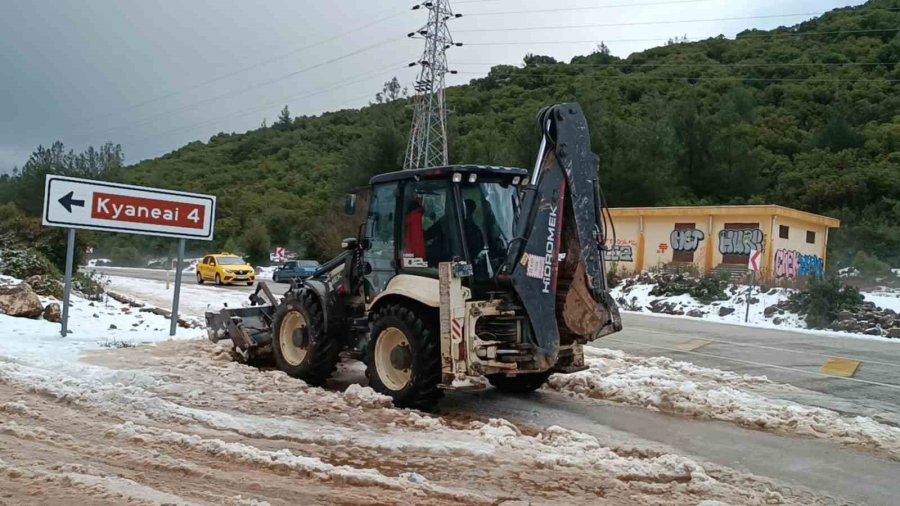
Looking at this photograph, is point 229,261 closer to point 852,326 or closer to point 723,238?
point 723,238

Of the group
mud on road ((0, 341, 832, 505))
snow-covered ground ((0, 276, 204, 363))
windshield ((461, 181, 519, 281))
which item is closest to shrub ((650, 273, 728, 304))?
snow-covered ground ((0, 276, 204, 363))

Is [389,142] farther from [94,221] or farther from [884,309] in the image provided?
[94,221]

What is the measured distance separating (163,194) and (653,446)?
8.90 meters

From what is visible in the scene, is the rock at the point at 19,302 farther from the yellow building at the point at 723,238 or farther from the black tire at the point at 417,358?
the yellow building at the point at 723,238

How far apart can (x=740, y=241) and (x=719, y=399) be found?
89.3 feet

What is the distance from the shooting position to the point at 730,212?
112ft

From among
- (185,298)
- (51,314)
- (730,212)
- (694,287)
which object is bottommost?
(185,298)

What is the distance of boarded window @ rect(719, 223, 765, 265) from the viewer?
110ft

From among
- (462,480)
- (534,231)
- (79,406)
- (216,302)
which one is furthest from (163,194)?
(216,302)

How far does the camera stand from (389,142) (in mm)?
49250

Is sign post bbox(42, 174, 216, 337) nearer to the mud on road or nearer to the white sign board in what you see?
the white sign board

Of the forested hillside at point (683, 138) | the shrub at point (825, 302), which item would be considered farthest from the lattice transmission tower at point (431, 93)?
the shrub at point (825, 302)

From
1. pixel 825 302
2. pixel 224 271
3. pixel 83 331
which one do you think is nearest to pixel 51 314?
pixel 83 331

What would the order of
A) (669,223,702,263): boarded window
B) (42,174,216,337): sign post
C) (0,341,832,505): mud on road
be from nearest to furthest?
(0,341,832,505): mud on road, (42,174,216,337): sign post, (669,223,702,263): boarded window
